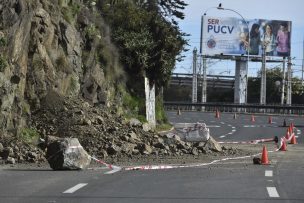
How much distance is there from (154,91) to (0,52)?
17330 mm

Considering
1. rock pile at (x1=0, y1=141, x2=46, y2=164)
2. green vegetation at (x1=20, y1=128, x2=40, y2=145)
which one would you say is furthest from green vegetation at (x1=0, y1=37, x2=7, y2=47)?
rock pile at (x1=0, y1=141, x2=46, y2=164)

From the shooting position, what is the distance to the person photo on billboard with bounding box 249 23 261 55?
10212 centimetres

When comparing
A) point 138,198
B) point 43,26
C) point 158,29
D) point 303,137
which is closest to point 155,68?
point 158,29

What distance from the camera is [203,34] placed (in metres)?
101

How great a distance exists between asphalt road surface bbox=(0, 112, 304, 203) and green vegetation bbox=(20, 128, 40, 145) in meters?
4.24

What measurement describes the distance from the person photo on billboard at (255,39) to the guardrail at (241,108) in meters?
21.2

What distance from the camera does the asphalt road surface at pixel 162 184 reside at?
11.2 m

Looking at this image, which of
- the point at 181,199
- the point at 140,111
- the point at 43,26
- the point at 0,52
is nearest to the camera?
the point at 181,199

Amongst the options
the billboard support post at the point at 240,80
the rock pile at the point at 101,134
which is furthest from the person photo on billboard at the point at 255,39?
the rock pile at the point at 101,134

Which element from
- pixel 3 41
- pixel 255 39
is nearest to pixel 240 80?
pixel 255 39

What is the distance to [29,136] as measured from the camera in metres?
21.3

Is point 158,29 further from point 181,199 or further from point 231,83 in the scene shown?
point 231,83

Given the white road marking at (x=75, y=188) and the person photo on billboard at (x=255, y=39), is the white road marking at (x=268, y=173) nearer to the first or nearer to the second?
the white road marking at (x=75, y=188)

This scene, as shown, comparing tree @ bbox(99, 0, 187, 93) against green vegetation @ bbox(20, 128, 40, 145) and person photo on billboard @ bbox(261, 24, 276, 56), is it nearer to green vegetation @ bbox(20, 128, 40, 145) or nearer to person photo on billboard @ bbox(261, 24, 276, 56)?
green vegetation @ bbox(20, 128, 40, 145)
